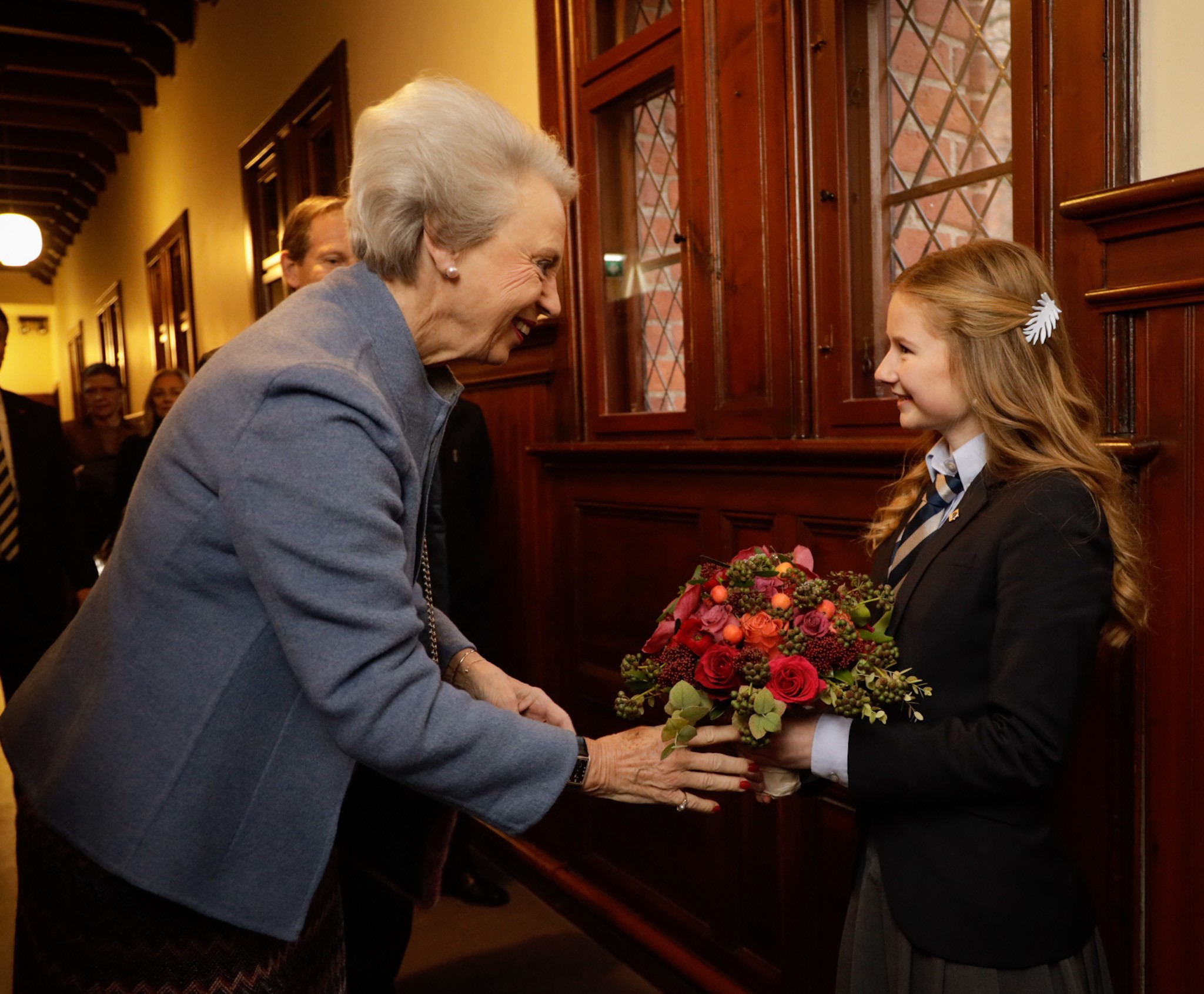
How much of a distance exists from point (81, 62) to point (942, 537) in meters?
9.22

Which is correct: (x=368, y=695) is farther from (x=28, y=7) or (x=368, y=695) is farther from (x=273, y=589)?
(x=28, y=7)

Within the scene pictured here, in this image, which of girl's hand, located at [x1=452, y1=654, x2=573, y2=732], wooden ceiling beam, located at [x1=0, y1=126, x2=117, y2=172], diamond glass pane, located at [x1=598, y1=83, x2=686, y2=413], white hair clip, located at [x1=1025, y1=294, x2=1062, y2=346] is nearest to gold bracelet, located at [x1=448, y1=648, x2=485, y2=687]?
girl's hand, located at [x1=452, y1=654, x2=573, y2=732]

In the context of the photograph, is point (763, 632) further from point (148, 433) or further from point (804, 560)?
point (148, 433)

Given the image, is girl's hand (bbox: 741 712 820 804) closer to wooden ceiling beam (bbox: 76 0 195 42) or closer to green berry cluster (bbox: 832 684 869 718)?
green berry cluster (bbox: 832 684 869 718)

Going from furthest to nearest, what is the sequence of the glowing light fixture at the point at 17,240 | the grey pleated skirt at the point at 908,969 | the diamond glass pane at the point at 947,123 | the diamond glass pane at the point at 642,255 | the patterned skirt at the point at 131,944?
1. the glowing light fixture at the point at 17,240
2. the diamond glass pane at the point at 642,255
3. the diamond glass pane at the point at 947,123
4. the grey pleated skirt at the point at 908,969
5. the patterned skirt at the point at 131,944

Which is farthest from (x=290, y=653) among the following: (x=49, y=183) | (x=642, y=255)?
(x=49, y=183)

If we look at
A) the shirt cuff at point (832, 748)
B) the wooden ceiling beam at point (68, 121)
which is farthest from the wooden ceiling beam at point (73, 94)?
the shirt cuff at point (832, 748)

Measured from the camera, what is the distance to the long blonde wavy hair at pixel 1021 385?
1.46 m

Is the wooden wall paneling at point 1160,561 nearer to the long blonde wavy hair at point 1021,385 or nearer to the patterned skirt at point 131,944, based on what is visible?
the long blonde wavy hair at point 1021,385

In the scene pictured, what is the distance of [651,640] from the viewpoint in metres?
1.55

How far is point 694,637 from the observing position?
1.45 metres

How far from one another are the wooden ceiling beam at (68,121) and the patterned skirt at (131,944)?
994 cm

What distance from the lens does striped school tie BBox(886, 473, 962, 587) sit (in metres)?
1.62

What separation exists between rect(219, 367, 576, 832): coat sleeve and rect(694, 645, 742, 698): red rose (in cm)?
35
